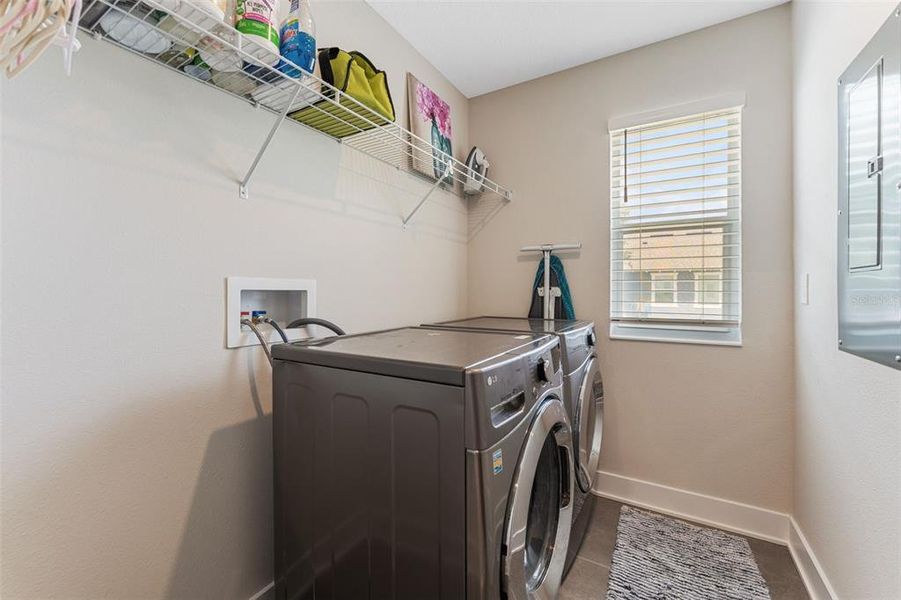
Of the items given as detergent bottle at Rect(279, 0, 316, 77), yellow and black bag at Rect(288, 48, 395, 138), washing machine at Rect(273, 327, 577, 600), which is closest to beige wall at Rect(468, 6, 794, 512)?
washing machine at Rect(273, 327, 577, 600)

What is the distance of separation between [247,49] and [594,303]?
6.41 ft

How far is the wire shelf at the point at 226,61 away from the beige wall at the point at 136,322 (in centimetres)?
5

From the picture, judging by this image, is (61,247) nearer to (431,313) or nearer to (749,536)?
(431,313)

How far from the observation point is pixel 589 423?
6.38 feet

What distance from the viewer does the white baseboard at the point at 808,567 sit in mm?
1379

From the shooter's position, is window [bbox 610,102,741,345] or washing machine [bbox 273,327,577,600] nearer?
washing machine [bbox 273,327,577,600]

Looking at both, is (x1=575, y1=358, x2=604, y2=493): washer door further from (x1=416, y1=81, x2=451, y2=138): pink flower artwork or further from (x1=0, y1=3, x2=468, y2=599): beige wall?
(x1=416, y1=81, x2=451, y2=138): pink flower artwork

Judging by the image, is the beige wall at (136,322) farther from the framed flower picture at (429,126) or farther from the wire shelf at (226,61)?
the framed flower picture at (429,126)

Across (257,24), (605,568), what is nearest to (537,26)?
(257,24)

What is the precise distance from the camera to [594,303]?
2.26 m

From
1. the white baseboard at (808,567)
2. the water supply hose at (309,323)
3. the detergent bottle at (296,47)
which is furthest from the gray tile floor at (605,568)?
the detergent bottle at (296,47)

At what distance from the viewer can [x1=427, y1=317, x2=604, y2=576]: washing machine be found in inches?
63.1

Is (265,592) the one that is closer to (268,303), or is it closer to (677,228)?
(268,303)

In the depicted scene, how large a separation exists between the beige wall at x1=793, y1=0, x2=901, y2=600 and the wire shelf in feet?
5.03
